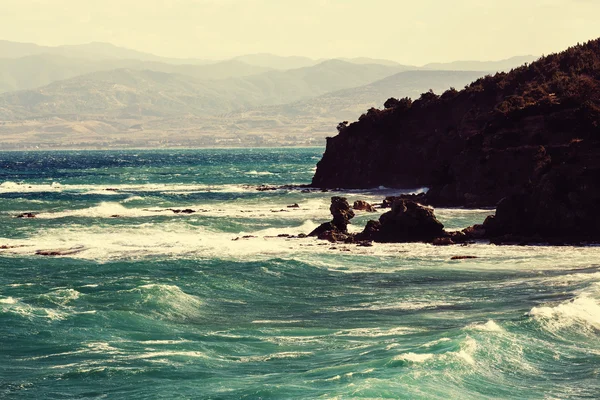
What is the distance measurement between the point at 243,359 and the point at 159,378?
3.12m

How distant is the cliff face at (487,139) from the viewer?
70.4 meters

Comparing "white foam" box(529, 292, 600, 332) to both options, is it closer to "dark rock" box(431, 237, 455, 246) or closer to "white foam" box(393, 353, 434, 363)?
"white foam" box(393, 353, 434, 363)

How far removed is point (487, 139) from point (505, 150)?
3970 mm

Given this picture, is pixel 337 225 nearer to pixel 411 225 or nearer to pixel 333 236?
pixel 333 236

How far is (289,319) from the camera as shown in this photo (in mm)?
35406

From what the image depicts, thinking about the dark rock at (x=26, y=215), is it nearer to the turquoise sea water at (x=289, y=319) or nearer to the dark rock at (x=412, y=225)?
the turquoise sea water at (x=289, y=319)

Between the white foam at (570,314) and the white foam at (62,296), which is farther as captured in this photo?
the white foam at (62,296)

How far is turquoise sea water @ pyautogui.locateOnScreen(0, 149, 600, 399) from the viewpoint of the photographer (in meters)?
26.5

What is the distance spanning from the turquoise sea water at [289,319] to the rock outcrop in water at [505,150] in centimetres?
398

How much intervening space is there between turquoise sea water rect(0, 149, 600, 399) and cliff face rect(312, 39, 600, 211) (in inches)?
507

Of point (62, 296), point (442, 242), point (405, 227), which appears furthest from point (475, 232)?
point (62, 296)

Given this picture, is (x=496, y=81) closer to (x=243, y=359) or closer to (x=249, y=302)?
(x=249, y=302)

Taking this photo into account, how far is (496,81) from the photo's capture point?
110 metres

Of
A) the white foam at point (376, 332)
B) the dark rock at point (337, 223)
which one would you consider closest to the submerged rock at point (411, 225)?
the dark rock at point (337, 223)
